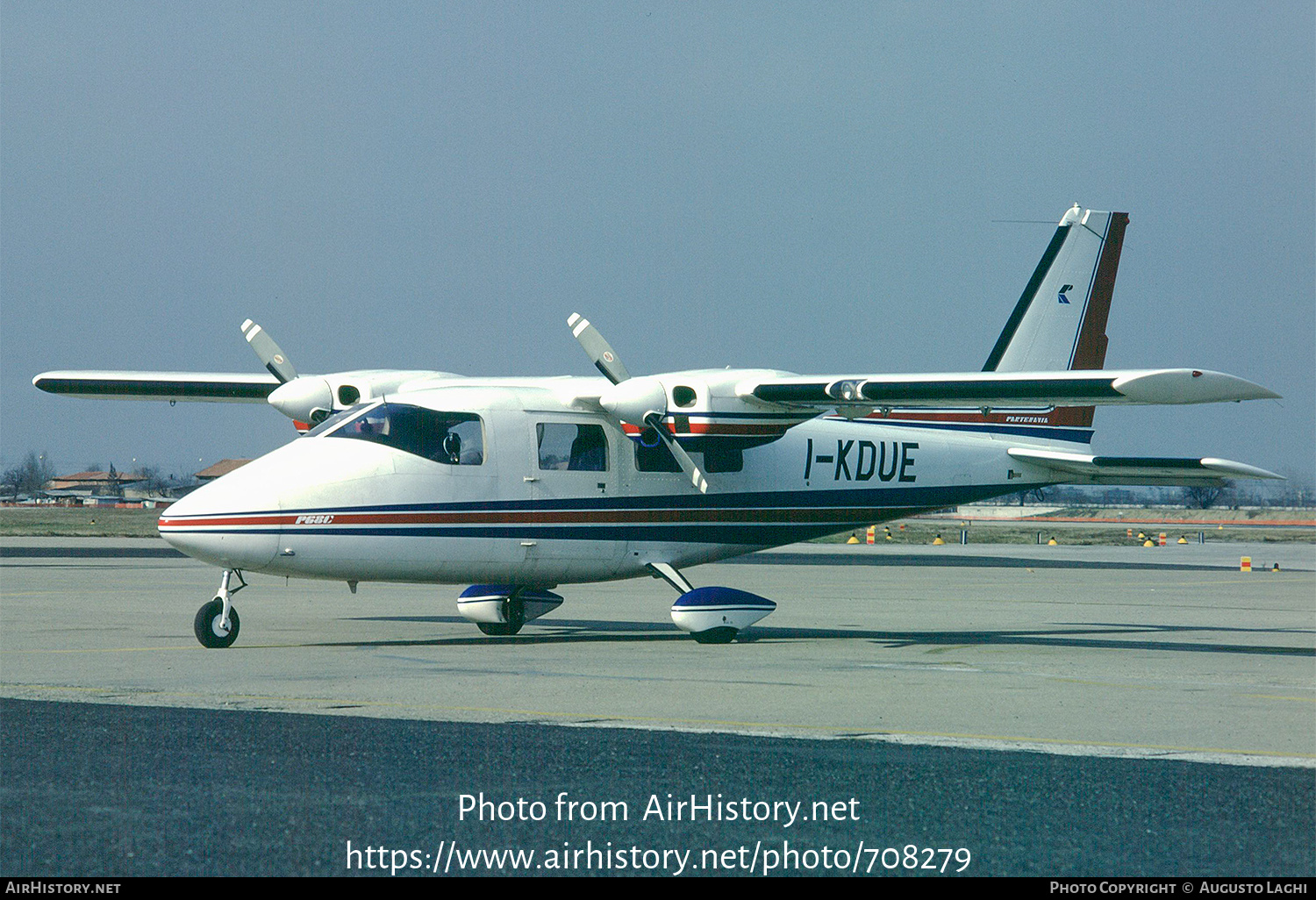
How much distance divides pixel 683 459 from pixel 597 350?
1.86m

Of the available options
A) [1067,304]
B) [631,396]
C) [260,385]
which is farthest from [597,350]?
[1067,304]

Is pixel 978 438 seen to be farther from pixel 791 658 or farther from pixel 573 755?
pixel 573 755

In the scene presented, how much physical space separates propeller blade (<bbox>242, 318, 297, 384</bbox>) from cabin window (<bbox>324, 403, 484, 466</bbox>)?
12.5ft

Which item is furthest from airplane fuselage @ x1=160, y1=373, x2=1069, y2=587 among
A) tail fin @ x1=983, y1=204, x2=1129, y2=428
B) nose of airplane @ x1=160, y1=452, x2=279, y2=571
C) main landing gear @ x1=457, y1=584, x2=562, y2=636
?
tail fin @ x1=983, y1=204, x2=1129, y2=428

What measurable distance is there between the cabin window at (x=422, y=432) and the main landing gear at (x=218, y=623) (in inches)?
88.7

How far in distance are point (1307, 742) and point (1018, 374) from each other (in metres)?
8.05

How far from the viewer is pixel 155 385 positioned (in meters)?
21.0

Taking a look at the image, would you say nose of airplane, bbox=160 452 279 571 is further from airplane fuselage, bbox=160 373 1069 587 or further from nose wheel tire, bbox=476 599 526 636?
nose wheel tire, bbox=476 599 526 636

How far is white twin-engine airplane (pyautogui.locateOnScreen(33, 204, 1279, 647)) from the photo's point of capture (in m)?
15.6

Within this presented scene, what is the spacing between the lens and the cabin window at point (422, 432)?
645 inches

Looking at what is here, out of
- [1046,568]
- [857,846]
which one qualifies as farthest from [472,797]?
[1046,568]

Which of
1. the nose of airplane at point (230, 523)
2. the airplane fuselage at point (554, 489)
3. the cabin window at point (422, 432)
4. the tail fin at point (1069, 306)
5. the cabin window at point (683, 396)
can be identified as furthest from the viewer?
the tail fin at point (1069, 306)

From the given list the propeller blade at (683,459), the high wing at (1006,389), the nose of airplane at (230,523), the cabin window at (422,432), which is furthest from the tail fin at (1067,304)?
the nose of airplane at (230,523)

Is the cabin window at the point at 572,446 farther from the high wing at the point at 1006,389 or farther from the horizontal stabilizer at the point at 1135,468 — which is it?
the horizontal stabilizer at the point at 1135,468
